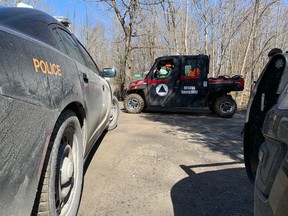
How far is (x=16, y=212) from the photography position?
1.26 meters

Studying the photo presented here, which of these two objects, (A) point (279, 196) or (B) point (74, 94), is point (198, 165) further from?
(A) point (279, 196)

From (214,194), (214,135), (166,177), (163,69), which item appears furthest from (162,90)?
(214,194)

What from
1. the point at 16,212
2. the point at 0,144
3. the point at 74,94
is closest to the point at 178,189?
the point at 74,94

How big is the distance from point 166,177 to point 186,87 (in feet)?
18.1

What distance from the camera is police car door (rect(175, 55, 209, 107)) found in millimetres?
8203

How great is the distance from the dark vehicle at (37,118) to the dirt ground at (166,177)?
1.93 feet

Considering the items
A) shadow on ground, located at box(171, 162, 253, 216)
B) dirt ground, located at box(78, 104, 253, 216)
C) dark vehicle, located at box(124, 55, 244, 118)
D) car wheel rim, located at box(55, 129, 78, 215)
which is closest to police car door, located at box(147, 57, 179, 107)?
dark vehicle, located at box(124, 55, 244, 118)

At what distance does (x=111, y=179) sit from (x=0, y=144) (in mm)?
2065

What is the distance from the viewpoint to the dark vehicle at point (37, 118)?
1.20m

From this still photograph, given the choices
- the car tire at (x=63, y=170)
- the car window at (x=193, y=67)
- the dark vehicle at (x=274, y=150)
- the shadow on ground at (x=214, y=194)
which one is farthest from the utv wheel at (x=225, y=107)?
the car tire at (x=63, y=170)

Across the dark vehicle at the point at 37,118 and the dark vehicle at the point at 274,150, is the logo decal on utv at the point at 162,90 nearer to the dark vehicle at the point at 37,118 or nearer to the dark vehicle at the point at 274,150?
the dark vehicle at the point at 37,118

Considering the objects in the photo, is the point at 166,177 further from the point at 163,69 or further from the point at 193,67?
the point at 163,69

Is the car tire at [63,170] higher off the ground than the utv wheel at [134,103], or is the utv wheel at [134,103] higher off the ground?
the car tire at [63,170]

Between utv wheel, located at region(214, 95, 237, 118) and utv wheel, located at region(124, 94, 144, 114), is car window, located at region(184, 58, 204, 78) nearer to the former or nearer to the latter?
utv wheel, located at region(214, 95, 237, 118)
